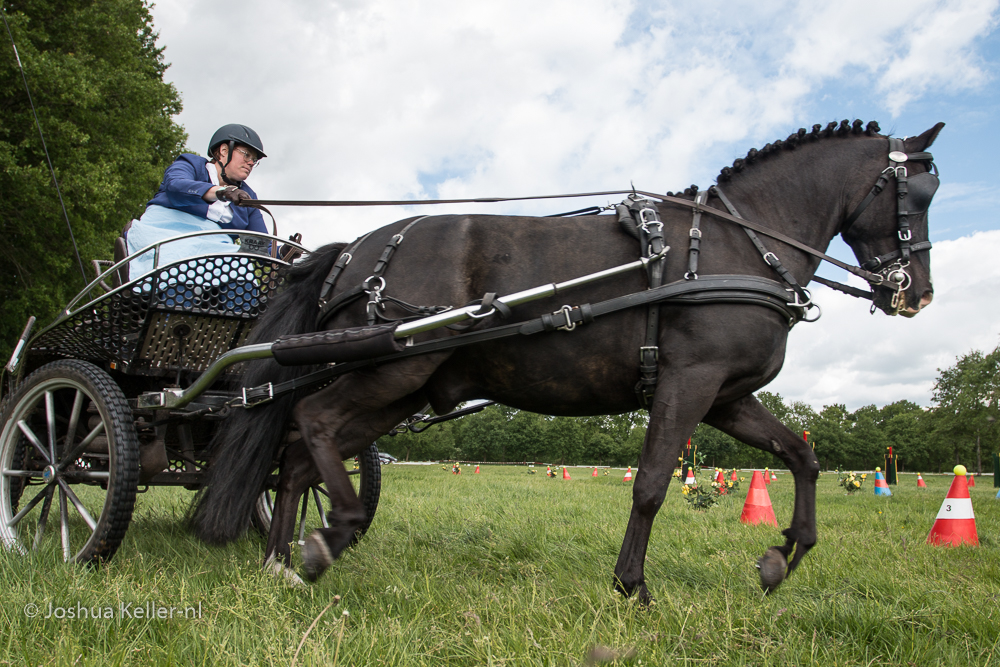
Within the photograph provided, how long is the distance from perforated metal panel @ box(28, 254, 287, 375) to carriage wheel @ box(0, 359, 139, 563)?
192 mm

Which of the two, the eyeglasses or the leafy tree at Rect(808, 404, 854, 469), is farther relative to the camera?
the leafy tree at Rect(808, 404, 854, 469)

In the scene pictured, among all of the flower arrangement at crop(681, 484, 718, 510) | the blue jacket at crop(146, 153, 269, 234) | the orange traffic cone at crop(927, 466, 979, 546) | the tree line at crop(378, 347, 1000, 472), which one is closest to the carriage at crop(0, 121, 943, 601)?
the blue jacket at crop(146, 153, 269, 234)

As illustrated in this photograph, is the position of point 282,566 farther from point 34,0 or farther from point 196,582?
point 34,0

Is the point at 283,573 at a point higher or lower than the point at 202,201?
lower

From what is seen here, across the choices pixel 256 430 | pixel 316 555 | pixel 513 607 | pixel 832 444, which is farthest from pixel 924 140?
pixel 832 444

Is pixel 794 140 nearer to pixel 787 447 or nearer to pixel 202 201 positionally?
pixel 787 447

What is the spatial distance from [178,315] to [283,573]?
4.87 feet

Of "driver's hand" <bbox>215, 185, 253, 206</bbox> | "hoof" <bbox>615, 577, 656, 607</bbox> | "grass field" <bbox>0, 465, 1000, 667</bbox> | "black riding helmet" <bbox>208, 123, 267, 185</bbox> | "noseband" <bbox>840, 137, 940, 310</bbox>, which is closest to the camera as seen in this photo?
"grass field" <bbox>0, 465, 1000, 667</bbox>

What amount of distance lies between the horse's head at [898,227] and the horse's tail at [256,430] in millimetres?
2591

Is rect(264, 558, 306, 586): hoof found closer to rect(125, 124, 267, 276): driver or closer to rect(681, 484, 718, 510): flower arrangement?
rect(125, 124, 267, 276): driver

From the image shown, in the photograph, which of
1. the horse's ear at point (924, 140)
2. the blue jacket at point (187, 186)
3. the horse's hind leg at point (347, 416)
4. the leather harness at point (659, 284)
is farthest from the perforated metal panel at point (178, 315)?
the horse's ear at point (924, 140)

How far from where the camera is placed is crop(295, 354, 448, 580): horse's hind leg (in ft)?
9.50

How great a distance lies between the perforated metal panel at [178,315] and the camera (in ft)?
11.5

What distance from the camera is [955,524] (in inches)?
188
